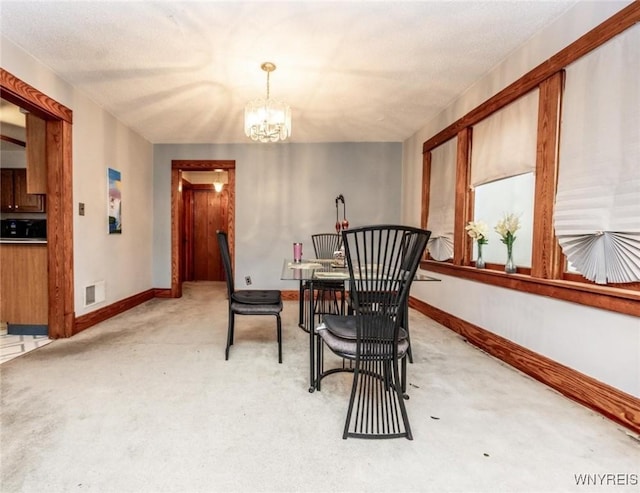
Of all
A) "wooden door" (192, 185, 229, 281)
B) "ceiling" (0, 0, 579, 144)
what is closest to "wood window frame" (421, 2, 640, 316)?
"ceiling" (0, 0, 579, 144)

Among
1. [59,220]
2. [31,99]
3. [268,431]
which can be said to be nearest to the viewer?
[268,431]

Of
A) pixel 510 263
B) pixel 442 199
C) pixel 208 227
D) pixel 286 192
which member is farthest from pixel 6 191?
pixel 510 263

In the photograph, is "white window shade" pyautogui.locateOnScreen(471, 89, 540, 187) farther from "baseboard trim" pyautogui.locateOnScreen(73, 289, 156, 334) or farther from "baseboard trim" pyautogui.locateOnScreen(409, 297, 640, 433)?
"baseboard trim" pyautogui.locateOnScreen(73, 289, 156, 334)

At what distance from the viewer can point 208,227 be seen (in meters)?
6.57

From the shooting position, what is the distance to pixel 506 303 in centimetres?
237

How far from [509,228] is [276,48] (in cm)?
236

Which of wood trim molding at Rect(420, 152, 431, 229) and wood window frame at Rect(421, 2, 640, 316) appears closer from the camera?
wood window frame at Rect(421, 2, 640, 316)

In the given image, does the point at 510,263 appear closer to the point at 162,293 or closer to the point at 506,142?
the point at 506,142

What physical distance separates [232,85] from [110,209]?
2151 mm

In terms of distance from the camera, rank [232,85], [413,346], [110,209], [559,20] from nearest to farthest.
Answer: [559,20] → [413,346] → [232,85] → [110,209]

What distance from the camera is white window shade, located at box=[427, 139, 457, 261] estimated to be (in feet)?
10.8

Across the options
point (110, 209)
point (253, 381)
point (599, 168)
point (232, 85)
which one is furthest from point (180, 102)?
point (599, 168)

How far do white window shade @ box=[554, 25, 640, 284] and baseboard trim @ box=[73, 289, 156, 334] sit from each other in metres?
4.28

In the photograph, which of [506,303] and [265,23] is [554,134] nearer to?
[506,303]
